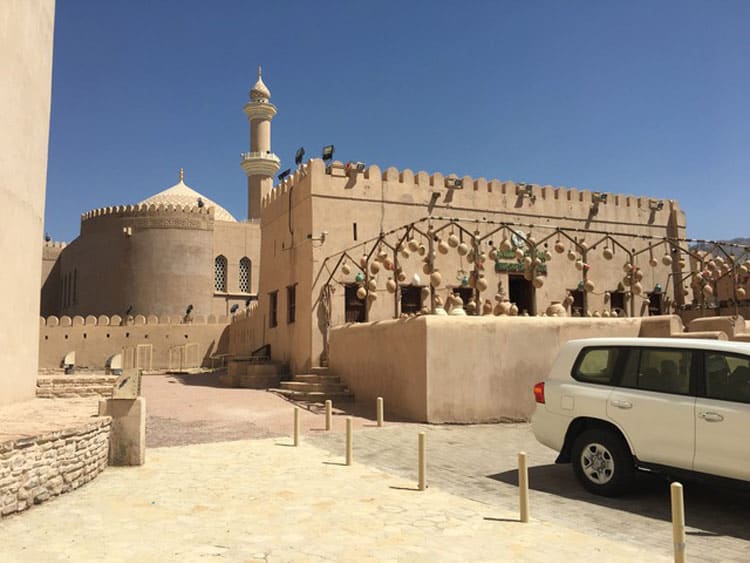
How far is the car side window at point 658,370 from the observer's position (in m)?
6.10

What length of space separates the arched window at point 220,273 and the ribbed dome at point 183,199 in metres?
4.74

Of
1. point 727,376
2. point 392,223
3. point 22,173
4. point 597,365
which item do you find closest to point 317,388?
point 392,223

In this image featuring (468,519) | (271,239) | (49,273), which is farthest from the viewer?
(49,273)

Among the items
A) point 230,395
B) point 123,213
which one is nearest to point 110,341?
point 123,213

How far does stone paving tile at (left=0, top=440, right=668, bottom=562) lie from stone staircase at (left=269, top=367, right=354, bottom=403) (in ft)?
24.0

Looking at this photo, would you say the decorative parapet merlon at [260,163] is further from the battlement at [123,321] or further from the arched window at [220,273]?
the battlement at [123,321]

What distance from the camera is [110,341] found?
27.5 meters

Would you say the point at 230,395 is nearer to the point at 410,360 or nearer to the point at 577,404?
the point at 410,360

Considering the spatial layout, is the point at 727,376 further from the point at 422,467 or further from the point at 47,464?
the point at 47,464

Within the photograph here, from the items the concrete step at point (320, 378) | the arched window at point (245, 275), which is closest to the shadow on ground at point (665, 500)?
the concrete step at point (320, 378)

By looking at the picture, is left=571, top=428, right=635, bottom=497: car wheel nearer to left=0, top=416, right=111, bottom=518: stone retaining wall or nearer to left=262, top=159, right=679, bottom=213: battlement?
left=0, top=416, right=111, bottom=518: stone retaining wall

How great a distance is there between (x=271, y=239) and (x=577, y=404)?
15.9m

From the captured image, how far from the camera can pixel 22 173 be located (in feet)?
31.6

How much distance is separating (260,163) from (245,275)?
24.0ft
